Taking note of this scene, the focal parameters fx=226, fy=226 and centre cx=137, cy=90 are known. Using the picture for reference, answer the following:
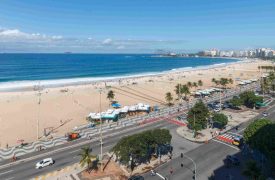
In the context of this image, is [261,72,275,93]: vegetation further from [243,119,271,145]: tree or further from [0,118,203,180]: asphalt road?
[243,119,271,145]: tree

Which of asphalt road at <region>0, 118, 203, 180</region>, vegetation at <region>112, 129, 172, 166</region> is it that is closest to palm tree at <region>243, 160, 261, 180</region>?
vegetation at <region>112, 129, 172, 166</region>

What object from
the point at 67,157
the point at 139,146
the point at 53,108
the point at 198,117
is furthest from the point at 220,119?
the point at 53,108

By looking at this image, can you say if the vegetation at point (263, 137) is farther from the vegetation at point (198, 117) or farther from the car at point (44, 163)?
the car at point (44, 163)

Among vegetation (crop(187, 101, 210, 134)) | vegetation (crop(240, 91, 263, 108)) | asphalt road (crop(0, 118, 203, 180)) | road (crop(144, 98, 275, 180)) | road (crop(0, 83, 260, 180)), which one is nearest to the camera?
road (crop(144, 98, 275, 180))

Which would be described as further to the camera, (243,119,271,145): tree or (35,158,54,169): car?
(243,119,271,145): tree

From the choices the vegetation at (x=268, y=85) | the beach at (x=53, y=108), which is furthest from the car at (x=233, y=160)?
the vegetation at (x=268, y=85)

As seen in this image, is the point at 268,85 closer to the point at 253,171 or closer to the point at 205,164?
Answer: the point at 205,164
